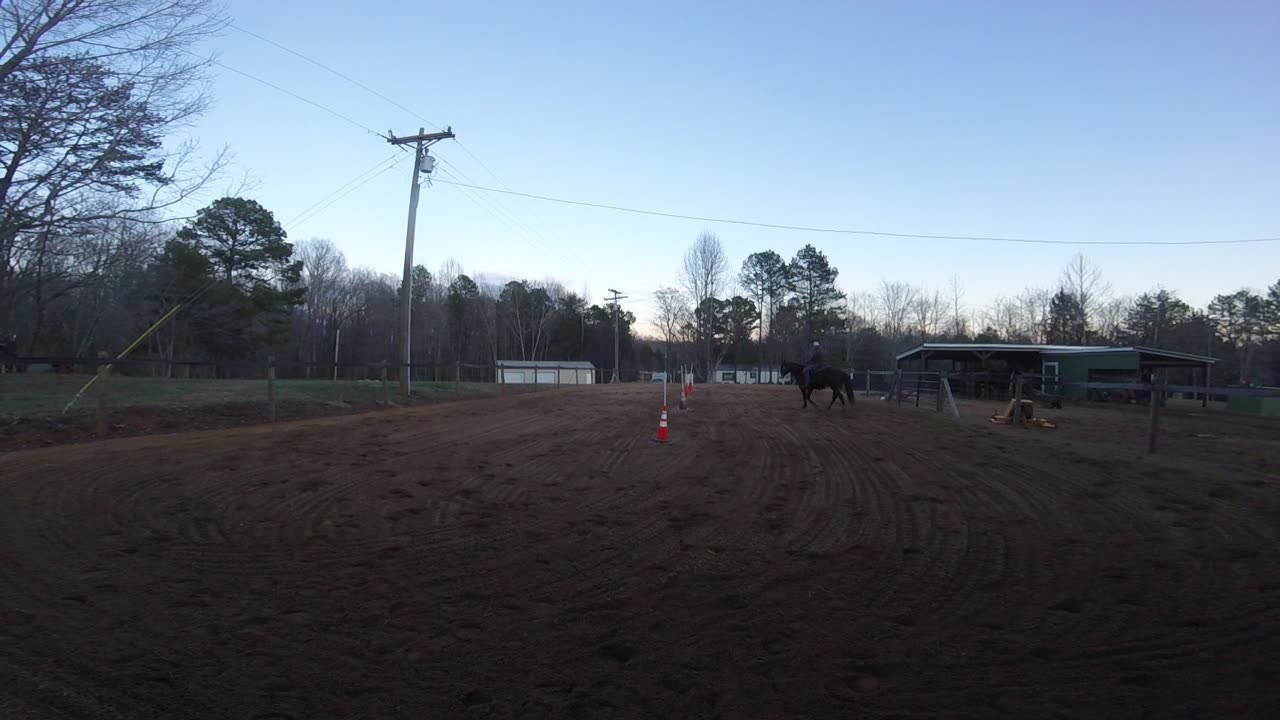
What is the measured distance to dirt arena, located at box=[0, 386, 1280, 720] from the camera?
3326 millimetres

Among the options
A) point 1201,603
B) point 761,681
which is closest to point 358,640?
point 761,681

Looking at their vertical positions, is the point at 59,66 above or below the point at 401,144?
below

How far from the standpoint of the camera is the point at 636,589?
4742 mm

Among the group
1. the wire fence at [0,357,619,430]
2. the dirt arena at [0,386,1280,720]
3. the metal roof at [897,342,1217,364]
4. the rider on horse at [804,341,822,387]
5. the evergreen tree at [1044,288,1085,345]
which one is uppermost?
the evergreen tree at [1044,288,1085,345]

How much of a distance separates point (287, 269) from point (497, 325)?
3075 cm

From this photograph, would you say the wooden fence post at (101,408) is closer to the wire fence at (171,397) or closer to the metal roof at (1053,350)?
the wire fence at (171,397)

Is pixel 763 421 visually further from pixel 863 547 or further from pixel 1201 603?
pixel 1201 603

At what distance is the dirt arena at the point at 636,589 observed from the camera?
333 cm

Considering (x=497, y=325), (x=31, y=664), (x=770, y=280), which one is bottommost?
(x=31, y=664)

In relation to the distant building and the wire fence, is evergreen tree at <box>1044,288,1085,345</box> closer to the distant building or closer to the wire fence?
the distant building

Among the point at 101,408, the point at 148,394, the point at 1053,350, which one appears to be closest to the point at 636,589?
the point at 101,408

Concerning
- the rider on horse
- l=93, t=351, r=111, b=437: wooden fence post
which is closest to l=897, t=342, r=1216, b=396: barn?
the rider on horse

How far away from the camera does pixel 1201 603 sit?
430 centimetres

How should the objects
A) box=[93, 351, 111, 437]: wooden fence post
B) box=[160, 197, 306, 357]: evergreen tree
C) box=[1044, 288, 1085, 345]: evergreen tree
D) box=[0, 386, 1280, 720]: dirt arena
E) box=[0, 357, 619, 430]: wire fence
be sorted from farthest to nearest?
box=[1044, 288, 1085, 345]: evergreen tree → box=[160, 197, 306, 357]: evergreen tree → box=[0, 357, 619, 430]: wire fence → box=[93, 351, 111, 437]: wooden fence post → box=[0, 386, 1280, 720]: dirt arena
